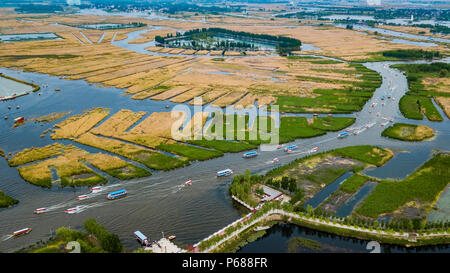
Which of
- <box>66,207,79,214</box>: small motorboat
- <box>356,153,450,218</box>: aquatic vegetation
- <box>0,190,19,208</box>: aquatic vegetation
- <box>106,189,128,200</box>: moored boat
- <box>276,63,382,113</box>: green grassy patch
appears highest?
<box>276,63,382,113</box>: green grassy patch

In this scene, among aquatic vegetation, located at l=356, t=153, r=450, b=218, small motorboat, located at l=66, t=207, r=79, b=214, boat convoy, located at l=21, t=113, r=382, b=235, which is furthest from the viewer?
aquatic vegetation, located at l=356, t=153, r=450, b=218

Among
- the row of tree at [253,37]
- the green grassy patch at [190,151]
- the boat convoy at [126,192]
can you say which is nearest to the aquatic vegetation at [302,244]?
the boat convoy at [126,192]

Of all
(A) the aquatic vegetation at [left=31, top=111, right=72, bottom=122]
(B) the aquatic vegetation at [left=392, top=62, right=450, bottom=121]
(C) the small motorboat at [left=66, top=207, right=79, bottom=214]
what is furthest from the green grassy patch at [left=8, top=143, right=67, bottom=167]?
(B) the aquatic vegetation at [left=392, top=62, right=450, bottom=121]

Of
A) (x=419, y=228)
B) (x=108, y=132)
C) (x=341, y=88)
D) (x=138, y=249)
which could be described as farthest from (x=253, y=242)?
(x=341, y=88)

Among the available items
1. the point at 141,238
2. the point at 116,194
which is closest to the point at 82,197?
the point at 116,194

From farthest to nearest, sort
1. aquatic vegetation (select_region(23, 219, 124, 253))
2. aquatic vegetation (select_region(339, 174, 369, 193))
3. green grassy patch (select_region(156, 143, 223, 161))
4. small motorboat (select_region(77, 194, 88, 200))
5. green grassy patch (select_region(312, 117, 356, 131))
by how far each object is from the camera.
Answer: green grassy patch (select_region(312, 117, 356, 131)) → green grassy patch (select_region(156, 143, 223, 161)) → aquatic vegetation (select_region(339, 174, 369, 193)) → small motorboat (select_region(77, 194, 88, 200)) → aquatic vegetation (select_region(23, 219, 124, 253))

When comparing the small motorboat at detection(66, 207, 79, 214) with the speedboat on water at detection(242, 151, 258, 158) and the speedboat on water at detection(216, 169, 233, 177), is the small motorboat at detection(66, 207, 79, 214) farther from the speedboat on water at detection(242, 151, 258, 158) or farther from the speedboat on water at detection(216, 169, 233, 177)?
the speedboat on water at detection(242, 151, 258, 158)

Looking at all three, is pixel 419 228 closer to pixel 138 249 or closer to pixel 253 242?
pixel 253 242

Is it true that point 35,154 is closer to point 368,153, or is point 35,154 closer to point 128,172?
point 128,172
